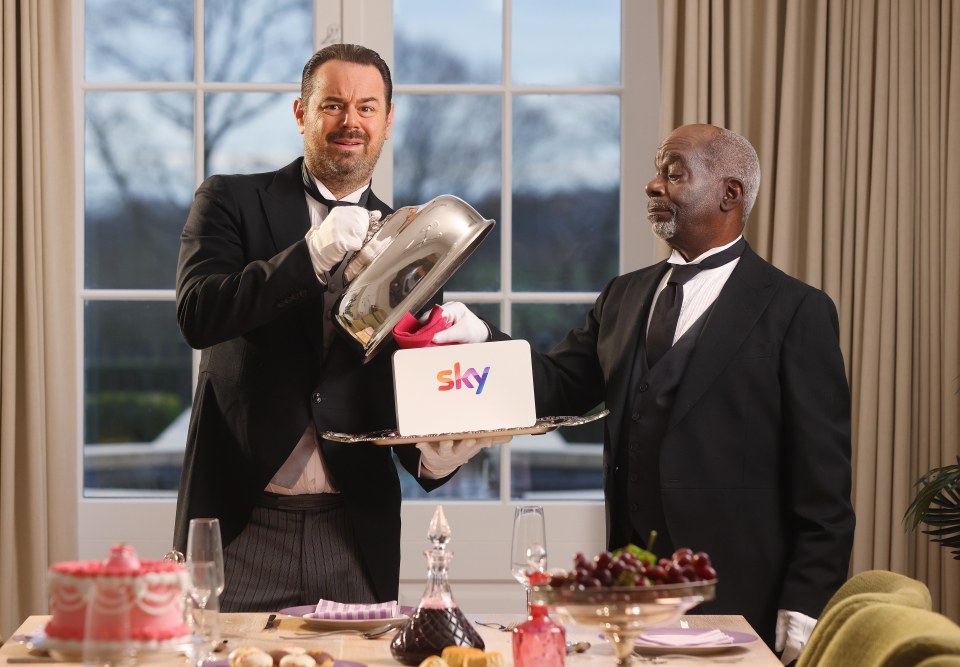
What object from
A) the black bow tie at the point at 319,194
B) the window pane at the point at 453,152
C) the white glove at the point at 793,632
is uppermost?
the window pane at the point at 453,152

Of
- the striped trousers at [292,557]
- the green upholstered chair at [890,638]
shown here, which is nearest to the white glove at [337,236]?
the striped trousers at [292,557]

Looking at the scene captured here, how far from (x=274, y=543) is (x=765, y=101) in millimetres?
1722

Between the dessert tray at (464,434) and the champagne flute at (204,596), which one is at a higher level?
the dessert tray at (464,434)

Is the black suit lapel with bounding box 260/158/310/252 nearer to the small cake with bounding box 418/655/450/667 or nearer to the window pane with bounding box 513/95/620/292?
the small cake with bounding box 418/655/450/667

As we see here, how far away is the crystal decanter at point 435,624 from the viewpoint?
1.52 m

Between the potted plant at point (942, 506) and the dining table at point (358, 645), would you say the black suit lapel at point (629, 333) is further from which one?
the potted plant at point (942, 506)

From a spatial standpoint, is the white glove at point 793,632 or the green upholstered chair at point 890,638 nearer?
the green upholstered chair at point 890,638

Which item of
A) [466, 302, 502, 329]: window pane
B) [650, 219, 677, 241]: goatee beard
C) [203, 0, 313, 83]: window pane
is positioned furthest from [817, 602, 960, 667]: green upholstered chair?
[203, 0, 313, 83]: window pane

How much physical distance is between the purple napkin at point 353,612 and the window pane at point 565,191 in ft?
5.29

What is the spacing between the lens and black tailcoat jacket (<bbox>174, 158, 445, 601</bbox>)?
6.73 ft

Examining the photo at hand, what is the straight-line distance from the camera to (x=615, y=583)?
4.35ft

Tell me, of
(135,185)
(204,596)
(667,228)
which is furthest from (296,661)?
(135,185)

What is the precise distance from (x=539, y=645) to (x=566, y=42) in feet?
7.16

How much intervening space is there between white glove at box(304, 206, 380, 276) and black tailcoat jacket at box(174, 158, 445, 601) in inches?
4.6
